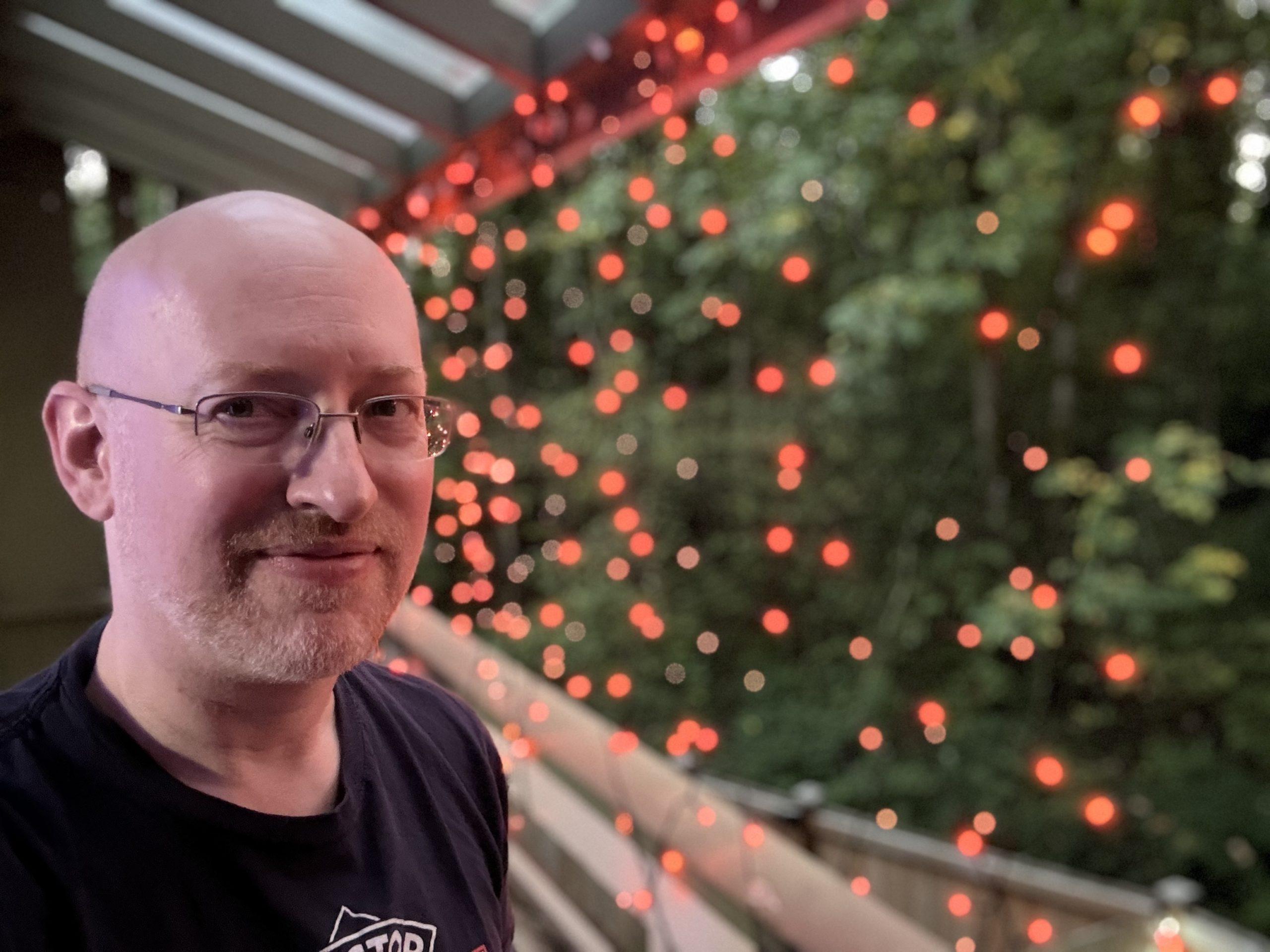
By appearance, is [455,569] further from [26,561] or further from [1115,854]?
[1115,854]

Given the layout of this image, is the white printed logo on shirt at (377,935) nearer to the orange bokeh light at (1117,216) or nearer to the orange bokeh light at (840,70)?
the orange bokeh light at (840,70)

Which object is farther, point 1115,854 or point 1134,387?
point 1134,387

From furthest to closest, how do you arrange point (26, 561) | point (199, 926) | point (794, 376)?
point (794, 376) → point (26, 561) → point (199, 926)

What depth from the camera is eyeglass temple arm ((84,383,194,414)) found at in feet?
2.21

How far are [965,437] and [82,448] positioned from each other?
4927 mm

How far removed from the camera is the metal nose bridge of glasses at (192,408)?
671 millimetres

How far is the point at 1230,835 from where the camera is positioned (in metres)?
4.09

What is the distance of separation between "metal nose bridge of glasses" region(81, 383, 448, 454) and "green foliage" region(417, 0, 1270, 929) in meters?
3.67

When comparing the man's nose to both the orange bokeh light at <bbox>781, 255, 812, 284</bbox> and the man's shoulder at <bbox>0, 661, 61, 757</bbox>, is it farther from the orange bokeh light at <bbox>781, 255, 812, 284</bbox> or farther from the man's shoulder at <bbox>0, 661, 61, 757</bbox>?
the orange bokeh light at <bbox>781, 255, 812, 284</bbox>

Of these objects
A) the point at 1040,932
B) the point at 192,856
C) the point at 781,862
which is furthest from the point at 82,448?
the point at 1040,932

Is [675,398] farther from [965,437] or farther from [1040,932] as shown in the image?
[1040,932]

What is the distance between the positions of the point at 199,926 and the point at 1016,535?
4.79 meters

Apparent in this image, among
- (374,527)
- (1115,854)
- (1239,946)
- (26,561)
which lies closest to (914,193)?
(1115,854)

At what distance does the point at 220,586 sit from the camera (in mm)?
673
